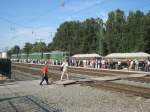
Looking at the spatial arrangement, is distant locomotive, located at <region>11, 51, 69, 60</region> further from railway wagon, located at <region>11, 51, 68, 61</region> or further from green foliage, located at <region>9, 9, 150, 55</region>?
green foliage, located at <region>9, 9, 150, 55</region>

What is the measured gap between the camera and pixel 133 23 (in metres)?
101

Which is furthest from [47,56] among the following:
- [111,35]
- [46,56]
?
[111,35]

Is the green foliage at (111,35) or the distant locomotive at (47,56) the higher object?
the green foliage at (111,35)

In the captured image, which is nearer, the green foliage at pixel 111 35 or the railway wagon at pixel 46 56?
the railway wagon at pixel 46 56

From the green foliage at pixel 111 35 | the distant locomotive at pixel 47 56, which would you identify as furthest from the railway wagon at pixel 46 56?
the green foliage at pixel 111 35

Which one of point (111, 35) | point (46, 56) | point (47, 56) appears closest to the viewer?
point (47, 56)

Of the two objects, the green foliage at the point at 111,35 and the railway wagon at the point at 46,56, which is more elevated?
the green foliage at the point at 111,35

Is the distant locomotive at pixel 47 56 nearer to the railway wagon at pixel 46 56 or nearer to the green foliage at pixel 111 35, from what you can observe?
the railway wagon at pixel 46 56

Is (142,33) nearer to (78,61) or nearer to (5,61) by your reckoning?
(78,61)

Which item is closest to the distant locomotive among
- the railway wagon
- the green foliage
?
the railway wagon

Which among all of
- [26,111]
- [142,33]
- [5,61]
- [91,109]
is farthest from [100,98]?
[142,33]

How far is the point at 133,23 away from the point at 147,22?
5.77 meters

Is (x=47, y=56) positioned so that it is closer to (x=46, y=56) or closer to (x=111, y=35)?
(x=46, y=56)

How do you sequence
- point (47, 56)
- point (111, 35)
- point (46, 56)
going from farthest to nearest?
1. point (111, 35)
2. point (46, 56)
3. point (47, 56)
